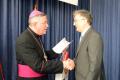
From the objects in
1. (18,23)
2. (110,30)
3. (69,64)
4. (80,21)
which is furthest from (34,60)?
(110,30)

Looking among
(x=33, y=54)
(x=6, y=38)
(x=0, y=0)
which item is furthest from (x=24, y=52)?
(x=0, y=0)

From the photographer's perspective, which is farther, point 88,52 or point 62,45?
point 62,45

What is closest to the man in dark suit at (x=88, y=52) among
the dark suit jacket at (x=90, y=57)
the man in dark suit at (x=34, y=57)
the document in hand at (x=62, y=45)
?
the dark suit jacket at (x=90, y=57)

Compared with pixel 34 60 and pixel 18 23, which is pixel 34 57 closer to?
A: pixel 34 60

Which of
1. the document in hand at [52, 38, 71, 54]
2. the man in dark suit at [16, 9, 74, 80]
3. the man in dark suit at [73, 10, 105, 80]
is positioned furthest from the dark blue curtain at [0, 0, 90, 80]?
the man in dark suit at [73, 10, 105, 80]

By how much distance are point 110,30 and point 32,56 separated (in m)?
2.38

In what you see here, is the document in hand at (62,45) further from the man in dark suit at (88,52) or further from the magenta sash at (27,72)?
the magenta sash at (27,72)

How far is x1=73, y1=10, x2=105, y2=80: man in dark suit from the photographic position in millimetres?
2449

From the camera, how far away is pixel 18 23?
3.18m

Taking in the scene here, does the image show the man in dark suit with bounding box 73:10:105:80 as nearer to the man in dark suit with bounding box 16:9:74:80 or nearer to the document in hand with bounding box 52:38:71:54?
the man in dark suit with bounding box 16:9:74:80

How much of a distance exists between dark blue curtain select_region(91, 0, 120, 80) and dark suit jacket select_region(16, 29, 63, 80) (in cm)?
210

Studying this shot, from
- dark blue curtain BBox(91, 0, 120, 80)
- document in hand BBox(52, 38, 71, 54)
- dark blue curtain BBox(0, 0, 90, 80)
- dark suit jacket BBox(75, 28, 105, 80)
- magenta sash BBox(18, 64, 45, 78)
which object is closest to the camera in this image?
dark suit jacket BBox(75, 28, 105, 80)

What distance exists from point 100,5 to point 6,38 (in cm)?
227

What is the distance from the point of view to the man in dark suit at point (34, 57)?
2.50 m
